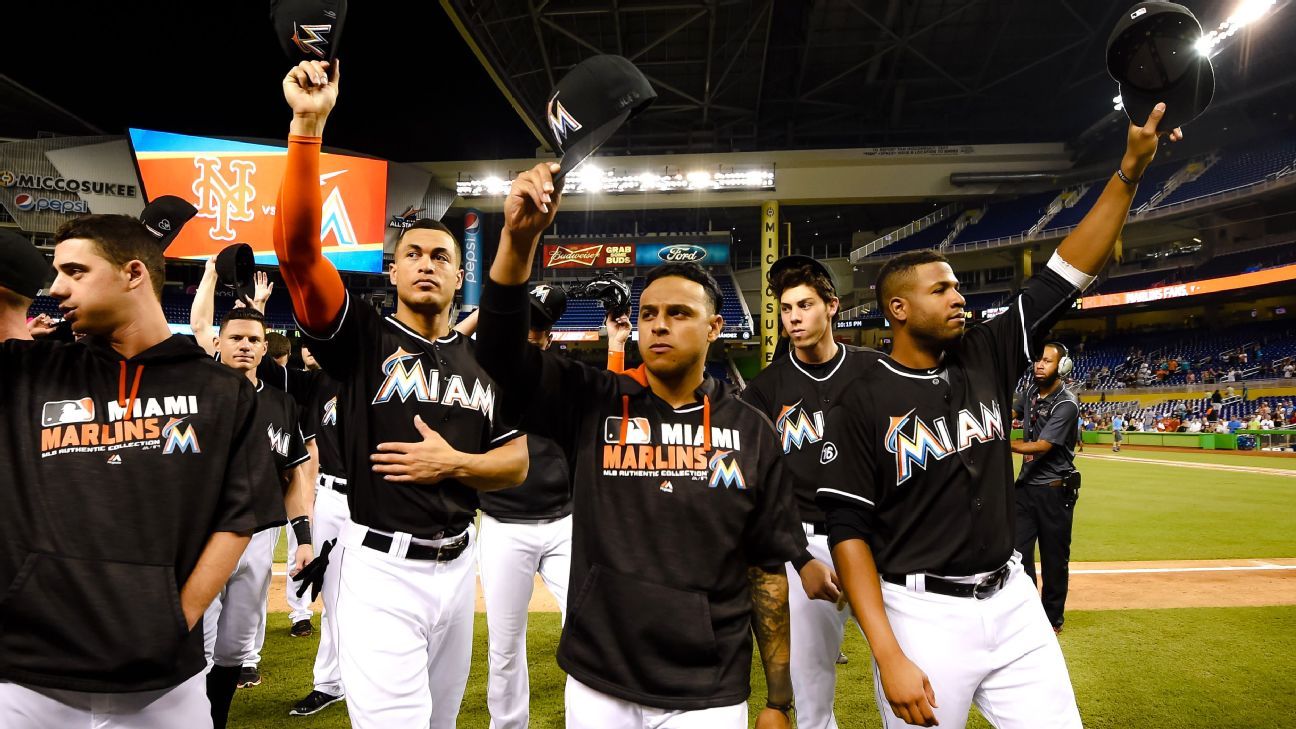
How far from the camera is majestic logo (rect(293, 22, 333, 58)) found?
1969 millimetres

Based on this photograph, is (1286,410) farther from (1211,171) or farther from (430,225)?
(430,225)

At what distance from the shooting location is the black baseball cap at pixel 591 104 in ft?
5.70

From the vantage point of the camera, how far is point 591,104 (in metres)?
1.74

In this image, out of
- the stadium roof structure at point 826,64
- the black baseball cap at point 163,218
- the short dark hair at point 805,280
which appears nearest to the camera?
the black baseball cap at point 163,218

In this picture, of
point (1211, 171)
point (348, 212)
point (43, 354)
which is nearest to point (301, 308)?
point (43, 354)

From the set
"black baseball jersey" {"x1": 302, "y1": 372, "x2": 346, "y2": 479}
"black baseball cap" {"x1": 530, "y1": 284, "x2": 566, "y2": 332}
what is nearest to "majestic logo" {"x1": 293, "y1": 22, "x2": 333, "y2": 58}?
"black baseball cap" {"x1": 530, "y1": 284, "x2": 566, "y2": 332}

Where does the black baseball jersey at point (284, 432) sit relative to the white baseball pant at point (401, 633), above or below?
above

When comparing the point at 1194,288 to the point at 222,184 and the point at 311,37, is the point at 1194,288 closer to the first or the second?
the point at 222,184

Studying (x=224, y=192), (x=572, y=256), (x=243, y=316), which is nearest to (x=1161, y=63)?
(x=243, y=316)

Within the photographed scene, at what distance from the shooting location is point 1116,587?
7.09 meters

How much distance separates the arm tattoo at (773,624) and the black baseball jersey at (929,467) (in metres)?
0.37

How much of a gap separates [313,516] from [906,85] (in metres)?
32.7

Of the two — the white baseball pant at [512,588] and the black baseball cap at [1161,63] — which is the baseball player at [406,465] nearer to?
the white baseball pant at [512,588]

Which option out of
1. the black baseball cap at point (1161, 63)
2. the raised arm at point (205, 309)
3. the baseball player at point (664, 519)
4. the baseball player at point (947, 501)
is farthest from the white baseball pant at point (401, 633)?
the black baseball cap at point (1161, 63)
